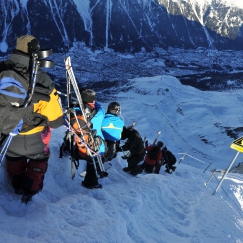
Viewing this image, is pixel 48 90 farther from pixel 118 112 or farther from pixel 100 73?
pixel 100 73

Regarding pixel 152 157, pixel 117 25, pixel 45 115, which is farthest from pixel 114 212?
pixel 117 25

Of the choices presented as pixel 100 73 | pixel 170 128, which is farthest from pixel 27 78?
pixel 100 73

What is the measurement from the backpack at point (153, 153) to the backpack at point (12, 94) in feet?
19.3

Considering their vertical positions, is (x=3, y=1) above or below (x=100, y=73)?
above

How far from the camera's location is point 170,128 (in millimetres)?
35781

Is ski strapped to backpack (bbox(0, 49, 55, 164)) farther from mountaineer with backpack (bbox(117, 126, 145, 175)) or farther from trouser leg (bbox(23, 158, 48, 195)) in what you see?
mountaineer with backpack (bbox(117, 126, 145, 175))

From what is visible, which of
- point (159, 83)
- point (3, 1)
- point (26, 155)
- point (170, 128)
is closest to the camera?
point (26, 155)

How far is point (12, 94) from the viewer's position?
7.87 feet

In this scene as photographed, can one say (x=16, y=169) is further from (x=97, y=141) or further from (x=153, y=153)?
(x=153, y=153)

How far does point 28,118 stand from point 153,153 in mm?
5702

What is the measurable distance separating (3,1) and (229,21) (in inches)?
6131

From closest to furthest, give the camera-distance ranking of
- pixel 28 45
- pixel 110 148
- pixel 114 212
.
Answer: pixel 28 45 < pixel 114 212 < pixel 110 148

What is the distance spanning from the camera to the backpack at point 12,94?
2396mm

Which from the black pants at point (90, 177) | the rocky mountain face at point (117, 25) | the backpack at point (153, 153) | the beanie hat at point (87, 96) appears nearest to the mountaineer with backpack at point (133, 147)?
the backpack at point (153, 153)
